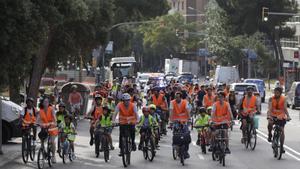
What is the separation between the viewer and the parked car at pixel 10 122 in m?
23.4

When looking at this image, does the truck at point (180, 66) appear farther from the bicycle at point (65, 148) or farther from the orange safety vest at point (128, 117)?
the orange safety vest at point (128, 117)

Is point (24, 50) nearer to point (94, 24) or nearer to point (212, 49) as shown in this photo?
point (94, 24)

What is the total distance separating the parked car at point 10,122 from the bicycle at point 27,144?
3.44 meters

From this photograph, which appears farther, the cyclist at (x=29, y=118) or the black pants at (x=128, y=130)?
the cyclist at (x=29, y=118)

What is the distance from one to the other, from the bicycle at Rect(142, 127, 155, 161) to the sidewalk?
11.3 ft

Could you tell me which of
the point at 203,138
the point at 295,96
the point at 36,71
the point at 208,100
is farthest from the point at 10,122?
the point at 295,96

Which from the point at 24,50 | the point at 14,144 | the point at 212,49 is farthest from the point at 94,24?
the point at 212,49

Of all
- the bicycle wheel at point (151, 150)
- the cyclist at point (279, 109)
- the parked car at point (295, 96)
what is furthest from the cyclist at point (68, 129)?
the parked car at point (295, 96)

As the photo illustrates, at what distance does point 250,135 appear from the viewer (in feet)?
74.8

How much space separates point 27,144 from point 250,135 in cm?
664

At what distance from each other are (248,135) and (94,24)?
12.5 metres

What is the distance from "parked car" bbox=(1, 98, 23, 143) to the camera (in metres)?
23.4

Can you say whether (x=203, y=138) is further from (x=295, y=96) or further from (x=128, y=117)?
(x=295, y=96)

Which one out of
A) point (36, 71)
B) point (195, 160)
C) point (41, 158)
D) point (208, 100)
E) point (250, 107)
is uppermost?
point (36, 71)
